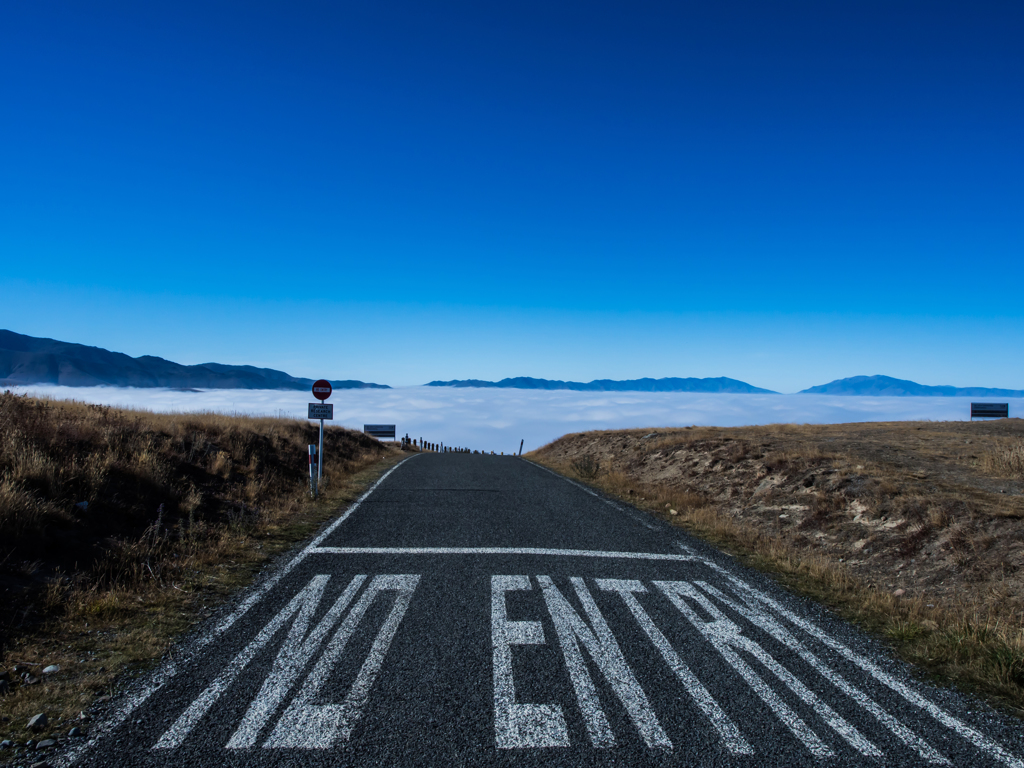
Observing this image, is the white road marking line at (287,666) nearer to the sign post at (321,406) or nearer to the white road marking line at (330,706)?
the white road marking line at (330,706)

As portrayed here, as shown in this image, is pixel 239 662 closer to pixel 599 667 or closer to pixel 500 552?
pixel 599 667

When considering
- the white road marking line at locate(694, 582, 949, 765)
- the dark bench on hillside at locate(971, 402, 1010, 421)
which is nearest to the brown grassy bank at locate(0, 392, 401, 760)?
the white road marking line at locate(694, 582, 949, 765)

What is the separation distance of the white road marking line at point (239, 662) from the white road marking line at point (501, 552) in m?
1.16

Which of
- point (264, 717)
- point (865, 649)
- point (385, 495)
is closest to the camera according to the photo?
point (264, 717)

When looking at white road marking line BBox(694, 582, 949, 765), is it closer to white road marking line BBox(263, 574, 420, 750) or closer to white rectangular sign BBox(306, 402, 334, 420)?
white road marking line BBox(263, 574, 420, 750)

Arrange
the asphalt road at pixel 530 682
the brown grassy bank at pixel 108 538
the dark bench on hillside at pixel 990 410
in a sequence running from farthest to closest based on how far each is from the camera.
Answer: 1. the dark bench on hillside at pixel 990 410
2. the brown grassy bank at pixel 108 538
3. the asphalt road at pixel 530 682

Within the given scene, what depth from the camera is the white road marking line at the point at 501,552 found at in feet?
24.2

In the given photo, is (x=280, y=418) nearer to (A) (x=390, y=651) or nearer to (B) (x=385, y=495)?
(B) (x=385, y=495)

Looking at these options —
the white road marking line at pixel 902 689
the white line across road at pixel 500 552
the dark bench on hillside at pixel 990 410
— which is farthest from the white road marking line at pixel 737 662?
the dark bench on hillside at pixel 990 410

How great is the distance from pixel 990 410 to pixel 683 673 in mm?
33759

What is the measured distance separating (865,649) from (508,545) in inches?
171

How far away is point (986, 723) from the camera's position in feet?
11.8

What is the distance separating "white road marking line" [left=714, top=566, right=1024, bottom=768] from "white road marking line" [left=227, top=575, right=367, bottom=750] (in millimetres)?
4238

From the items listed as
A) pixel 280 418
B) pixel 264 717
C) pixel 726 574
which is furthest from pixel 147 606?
pixel 280 418
